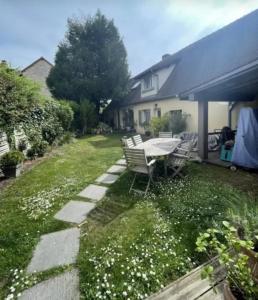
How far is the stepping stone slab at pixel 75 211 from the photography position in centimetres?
364

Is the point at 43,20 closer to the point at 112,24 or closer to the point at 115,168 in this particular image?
the point at 115,168

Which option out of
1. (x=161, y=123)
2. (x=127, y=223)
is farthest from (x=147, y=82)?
(x=127, y=223)

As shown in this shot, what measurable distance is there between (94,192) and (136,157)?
127cm

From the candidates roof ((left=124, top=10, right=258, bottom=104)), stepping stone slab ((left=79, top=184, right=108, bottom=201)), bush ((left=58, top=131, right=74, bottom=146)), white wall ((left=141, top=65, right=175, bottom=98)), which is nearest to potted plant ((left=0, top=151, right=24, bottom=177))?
stepping stone slab ((left=79, top=184, right=108, bottom=201))

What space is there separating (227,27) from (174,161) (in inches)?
424

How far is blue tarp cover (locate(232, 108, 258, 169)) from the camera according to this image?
18.5 feet

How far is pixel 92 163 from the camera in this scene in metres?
7.48

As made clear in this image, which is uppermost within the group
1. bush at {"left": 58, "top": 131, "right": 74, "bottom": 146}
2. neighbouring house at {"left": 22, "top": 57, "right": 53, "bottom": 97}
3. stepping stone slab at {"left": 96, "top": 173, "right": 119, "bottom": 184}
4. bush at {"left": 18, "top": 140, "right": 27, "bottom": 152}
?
neighbouring house at {"left": 22, "top": 57, "right": 53, "bottom": 97}

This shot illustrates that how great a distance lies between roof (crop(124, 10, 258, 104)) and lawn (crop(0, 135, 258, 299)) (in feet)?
15.7

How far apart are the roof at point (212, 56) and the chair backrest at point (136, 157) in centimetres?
437

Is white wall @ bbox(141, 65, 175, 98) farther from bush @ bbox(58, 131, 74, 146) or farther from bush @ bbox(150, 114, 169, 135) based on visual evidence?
bush @ bbox(58, 131, 74, 146)

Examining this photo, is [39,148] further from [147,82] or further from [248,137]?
[147,82]

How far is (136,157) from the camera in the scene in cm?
486

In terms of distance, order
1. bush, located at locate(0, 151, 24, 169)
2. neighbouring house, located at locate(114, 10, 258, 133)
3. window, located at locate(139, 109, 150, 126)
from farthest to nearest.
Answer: window, located at locate(139, 109, 150, 126), neighbouring house, located at locate(114, 10, 258, 133), bush, located at locate(0, 151, 24, 169)
